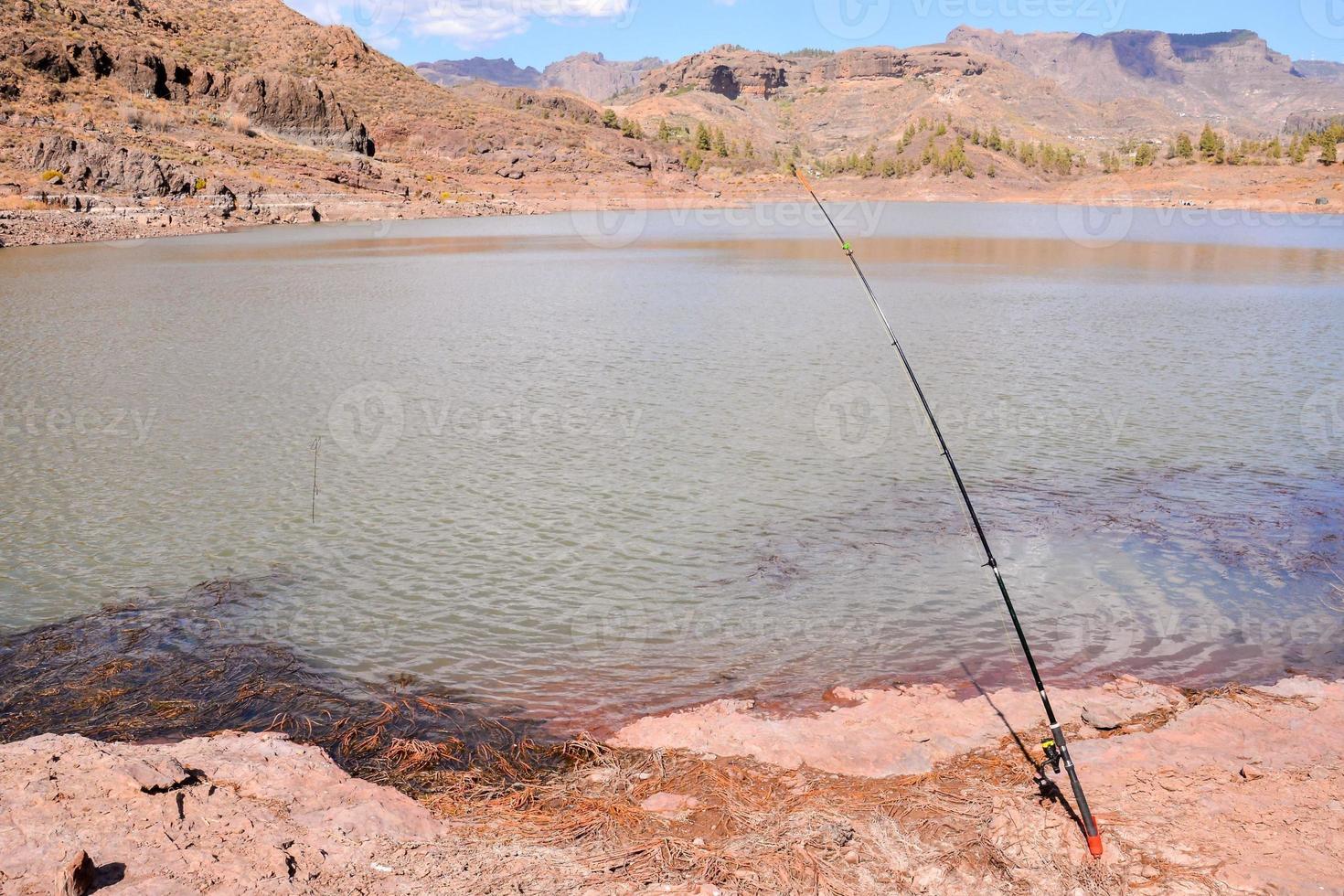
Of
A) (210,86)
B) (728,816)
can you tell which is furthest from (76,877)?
(210,86)

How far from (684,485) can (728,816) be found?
661cm

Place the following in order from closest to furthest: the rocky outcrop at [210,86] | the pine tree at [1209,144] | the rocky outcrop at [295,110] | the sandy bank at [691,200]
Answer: the sandy bank at [691,200], the rocky outcrop at [210,86], the rocky outcrop at [295,110], the pine tree at [1209,144]

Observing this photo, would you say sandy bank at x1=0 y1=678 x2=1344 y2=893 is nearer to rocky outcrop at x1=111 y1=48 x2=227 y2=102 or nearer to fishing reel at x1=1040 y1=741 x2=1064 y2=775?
fishing reel at x1=1040 y1=741 x2=1064 y2=775

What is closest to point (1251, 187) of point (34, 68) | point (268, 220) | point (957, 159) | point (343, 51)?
point (957, 159)

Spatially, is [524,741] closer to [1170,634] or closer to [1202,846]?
[1202,846]

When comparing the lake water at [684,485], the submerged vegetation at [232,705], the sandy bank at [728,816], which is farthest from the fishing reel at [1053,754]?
the submerged vegetation at [232,705]

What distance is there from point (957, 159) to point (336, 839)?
501 ft

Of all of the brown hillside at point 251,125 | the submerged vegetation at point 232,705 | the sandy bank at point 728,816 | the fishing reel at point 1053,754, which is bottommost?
the submerged vegetation at point 232,705

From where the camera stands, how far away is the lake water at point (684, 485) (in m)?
7.64

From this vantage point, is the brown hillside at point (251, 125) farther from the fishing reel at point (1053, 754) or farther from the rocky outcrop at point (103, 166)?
the fishing reel at point (1053, 754)

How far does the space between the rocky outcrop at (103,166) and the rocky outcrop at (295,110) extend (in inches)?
1072

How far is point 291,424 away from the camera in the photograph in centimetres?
1423

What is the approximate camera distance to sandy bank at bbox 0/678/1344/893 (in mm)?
4348

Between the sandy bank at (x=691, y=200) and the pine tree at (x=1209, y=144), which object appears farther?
the pine tree at (x=1209, y=144)
